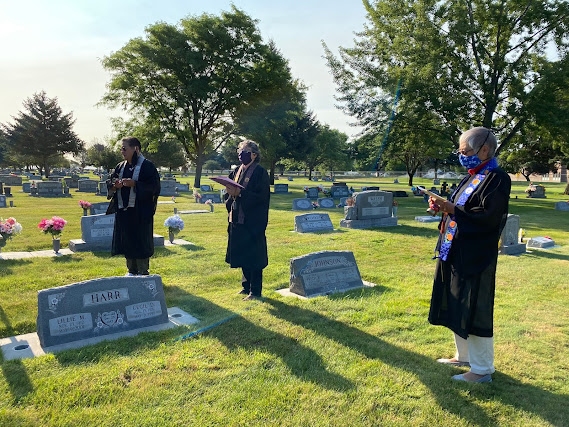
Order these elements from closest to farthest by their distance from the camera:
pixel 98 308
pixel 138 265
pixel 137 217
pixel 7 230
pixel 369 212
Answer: pixel 98 308
pixel 137 217
pixel 138 265
pixel 7 230
pixel 369 212

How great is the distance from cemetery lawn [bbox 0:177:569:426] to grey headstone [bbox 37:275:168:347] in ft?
0.97

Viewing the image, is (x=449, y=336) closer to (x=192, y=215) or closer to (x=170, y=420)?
(x=170, y=420)

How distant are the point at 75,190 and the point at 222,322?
30772 mm

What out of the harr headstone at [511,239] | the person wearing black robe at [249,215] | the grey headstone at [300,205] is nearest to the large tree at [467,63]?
the grey headstone at [300,205]

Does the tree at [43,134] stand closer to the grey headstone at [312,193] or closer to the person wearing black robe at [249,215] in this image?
the grey headstone at [312,193]

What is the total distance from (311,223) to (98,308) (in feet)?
29.1

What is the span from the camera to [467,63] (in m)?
24.7

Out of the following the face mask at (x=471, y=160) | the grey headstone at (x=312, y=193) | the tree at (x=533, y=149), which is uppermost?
the tree at (x=533, y=149)

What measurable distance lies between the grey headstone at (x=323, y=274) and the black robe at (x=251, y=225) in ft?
2.35

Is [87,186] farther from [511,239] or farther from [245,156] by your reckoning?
[511,239]

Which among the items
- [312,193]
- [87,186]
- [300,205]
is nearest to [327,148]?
[312,193]

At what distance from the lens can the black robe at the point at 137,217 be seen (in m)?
5.70

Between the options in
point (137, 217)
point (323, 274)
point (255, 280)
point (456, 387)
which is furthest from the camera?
point (323, 274)

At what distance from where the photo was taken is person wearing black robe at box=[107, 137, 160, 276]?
18.6ft
